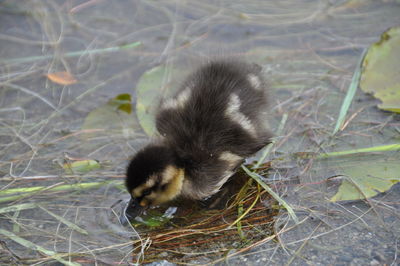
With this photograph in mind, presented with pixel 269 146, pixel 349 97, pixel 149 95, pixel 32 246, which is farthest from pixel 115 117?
pixel 349 97

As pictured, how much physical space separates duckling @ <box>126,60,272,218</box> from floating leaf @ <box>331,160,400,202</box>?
15.9 inches

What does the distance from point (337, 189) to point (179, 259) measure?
0.78m

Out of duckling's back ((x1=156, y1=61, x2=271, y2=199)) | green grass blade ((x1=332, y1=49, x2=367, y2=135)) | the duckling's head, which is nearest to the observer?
the duckling's head

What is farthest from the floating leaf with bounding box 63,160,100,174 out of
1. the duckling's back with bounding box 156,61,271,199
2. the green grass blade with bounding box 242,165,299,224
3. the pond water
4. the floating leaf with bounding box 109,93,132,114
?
the green grass blade with bounding box 242,165,299,224

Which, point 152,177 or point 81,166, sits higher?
point 152,177

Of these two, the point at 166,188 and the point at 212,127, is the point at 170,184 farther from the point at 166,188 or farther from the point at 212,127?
the point at 212,127

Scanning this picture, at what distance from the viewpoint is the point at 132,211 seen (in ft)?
7.55

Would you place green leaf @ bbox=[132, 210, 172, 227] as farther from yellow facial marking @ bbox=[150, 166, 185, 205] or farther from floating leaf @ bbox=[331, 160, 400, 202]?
floating leaf @ bbox=[331, 160, 400, 202]

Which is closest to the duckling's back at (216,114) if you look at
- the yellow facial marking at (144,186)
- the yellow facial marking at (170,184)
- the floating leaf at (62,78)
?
the yellow facial marking at (170,184)

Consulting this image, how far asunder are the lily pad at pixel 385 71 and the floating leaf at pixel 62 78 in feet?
5.66

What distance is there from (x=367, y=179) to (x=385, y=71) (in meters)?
0.88

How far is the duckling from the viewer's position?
2.32m

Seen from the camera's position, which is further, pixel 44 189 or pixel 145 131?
pixel 145 131

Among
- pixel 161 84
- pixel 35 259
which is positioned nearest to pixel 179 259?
pixel 35 259
